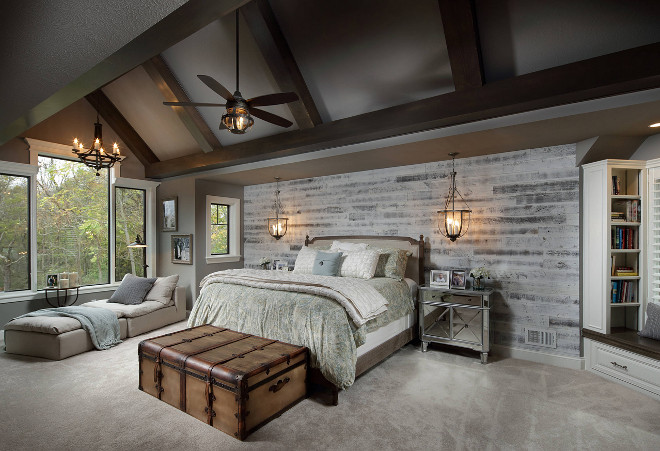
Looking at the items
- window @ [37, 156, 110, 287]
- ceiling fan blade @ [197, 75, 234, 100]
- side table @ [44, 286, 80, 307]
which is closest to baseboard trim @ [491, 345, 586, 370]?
ceiling fan blade @ [197, 75, 234, 100]

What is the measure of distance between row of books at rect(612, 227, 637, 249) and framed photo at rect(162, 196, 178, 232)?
6.36 m

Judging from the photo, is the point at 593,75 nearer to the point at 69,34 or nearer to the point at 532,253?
the point at 532,253

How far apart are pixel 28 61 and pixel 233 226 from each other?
4600mm

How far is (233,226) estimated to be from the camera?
6.68m

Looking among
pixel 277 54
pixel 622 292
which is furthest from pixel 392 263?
pixel 277 54

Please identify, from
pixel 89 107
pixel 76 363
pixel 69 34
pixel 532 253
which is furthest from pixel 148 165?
pixel 532 253

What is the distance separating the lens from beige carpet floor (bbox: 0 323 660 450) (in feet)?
7.71

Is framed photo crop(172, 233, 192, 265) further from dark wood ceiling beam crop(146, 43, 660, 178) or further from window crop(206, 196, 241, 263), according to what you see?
dark wood ceiling beam crop(146, 43, 660, 178)

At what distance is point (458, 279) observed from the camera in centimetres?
414

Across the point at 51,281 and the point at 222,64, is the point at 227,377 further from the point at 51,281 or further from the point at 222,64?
the point at 51,281

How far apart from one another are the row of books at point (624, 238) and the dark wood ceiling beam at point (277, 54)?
3474 mm

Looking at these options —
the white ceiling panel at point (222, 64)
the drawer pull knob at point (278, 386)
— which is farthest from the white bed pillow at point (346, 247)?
the drawer pull knob at point (278, 386)

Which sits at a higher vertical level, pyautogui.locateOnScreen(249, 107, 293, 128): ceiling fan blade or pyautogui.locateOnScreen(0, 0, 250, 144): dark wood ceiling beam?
pyautogui.locateOnScreen(0, 0, 250, 144): dark wood ceiling beam

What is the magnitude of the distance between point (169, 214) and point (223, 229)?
3.29 feet
